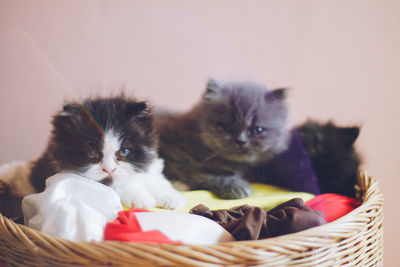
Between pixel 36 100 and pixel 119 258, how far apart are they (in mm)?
1282

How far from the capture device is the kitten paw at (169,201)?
1137mm

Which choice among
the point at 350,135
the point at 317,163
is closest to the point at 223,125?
the point at 317,163

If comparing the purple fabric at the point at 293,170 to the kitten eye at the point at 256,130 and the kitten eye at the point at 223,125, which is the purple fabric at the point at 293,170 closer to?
the kitten eye at the point at 256,130

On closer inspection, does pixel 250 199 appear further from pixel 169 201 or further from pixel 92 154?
pixel 92 154

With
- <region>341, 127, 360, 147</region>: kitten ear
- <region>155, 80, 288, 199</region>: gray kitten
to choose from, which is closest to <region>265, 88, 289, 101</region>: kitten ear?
<region>155, 80, 288, 199</region>: gray kitten

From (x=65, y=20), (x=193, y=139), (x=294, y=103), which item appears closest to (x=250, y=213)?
(x=193, y=139)

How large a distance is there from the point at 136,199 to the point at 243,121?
0.57 metres

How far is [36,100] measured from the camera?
170 cm

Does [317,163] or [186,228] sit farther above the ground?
[317,163]

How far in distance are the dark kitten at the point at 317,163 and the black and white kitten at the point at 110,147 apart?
55 cm

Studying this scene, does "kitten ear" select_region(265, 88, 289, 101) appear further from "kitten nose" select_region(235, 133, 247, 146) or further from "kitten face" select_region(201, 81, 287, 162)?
"kitten nose" select_region(235, 133, 247, 146)

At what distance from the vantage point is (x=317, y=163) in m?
1.45

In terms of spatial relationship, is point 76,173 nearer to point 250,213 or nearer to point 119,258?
point 119,258

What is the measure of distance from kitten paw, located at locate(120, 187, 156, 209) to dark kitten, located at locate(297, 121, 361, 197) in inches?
29.7
